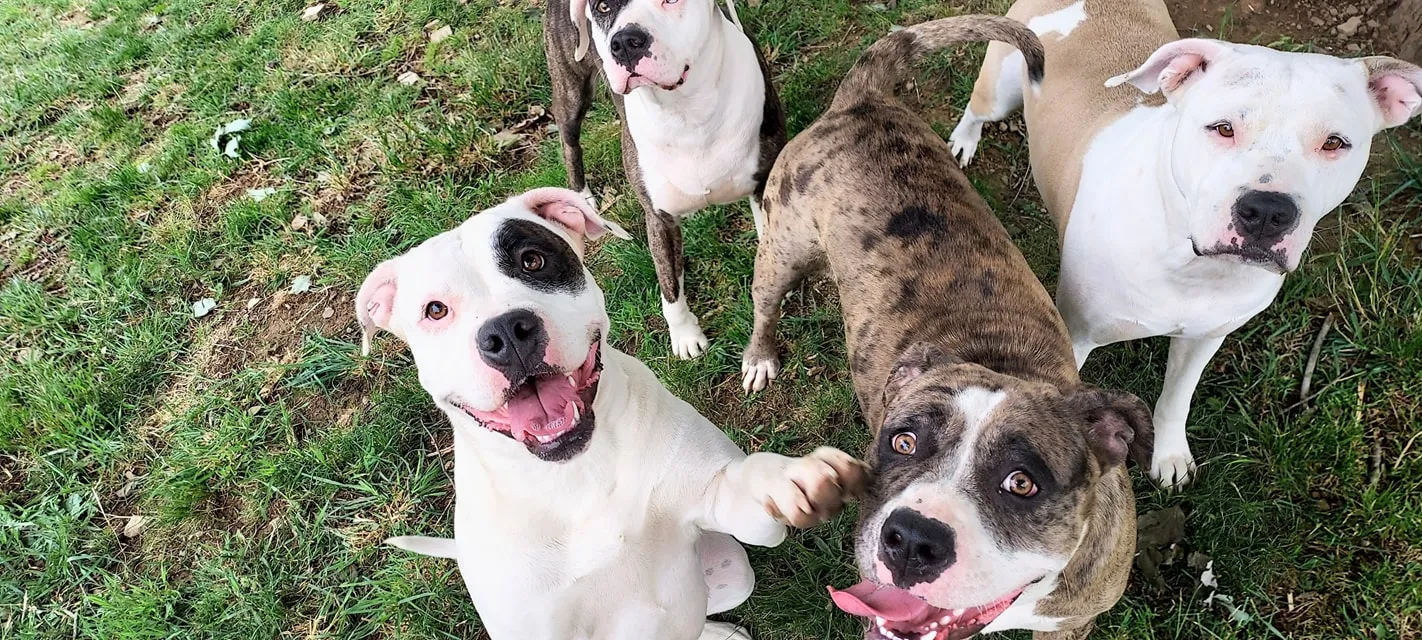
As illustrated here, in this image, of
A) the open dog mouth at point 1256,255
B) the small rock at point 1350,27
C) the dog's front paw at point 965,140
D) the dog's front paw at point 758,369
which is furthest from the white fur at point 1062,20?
the dog's front paw at point 758,369

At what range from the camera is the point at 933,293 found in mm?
3041

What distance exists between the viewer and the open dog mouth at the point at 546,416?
8.16 feet

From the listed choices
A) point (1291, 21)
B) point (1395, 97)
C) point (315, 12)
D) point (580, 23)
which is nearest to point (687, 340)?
point (580, 23)

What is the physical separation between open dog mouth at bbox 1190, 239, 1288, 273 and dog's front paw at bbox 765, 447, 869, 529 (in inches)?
50.8

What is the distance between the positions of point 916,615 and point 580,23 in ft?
9.57

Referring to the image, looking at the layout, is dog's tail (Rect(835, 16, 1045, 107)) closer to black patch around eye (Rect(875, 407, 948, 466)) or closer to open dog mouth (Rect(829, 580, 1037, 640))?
black patch around eye (Rect(875, 407, 948, 466))

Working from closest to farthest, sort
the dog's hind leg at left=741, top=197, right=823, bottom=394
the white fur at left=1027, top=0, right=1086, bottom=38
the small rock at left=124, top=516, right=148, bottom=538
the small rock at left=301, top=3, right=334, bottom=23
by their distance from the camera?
the dog's hind leg at left=741, top=197, right=823, bottom=394, the white fur at left=1027, top=0, right=1086, bottom=38, the small rock at left=124, top=516, right=148, bottom=538, the small rock at left=301, top=3, right=334, bottom=23

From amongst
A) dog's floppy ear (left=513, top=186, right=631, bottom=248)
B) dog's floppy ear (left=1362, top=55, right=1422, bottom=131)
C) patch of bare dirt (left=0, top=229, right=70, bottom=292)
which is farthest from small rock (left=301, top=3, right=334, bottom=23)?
dog's floppy ear (left=1362, top=55, right=1422, bottom=131)

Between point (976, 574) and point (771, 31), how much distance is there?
4337mm

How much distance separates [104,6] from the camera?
8078mm

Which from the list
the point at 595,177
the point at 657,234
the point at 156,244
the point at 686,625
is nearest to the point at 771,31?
the point at 595,177

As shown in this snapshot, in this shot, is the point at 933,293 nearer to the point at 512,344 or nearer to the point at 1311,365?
the point at 512,344

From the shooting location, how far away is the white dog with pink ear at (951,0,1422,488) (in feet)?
8.13

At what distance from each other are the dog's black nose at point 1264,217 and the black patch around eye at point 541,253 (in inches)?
78.9
